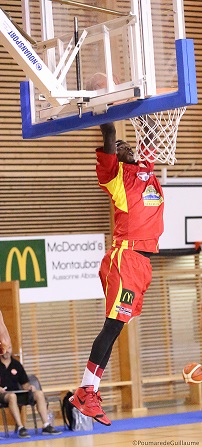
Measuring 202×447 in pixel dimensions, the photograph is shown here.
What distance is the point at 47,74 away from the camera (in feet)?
25.2

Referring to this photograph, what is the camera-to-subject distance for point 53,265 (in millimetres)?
14492

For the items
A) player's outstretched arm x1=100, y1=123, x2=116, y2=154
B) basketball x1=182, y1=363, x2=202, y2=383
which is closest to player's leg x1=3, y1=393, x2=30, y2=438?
basketball x1=182, y1=363, x2=202, y2=383

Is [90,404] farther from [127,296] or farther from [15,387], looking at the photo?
[15,387]

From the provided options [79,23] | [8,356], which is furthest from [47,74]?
[8,356]

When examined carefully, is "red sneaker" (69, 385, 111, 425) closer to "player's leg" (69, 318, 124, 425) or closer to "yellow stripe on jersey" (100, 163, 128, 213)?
"player's leg" (69, 318, 124, 425)

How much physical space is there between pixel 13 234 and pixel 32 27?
20.6ft

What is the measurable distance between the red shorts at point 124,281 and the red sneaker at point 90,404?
0.67m

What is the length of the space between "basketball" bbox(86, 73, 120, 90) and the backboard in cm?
4

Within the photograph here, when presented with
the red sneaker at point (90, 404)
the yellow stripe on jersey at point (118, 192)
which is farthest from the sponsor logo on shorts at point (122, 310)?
the yellow stripe on jersey at point (118, 192)

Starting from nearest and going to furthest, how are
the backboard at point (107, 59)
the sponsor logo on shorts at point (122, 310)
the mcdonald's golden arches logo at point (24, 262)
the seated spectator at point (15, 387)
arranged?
the backboard at point (107, 59)
the sponsor logo on shorts at point (122, 310)
the seated spectator at point (15, 387)
the mcdonald's golden arches logo at point (24, 262)

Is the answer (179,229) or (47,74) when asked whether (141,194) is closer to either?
(47,74)

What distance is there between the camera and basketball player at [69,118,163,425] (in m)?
7.86

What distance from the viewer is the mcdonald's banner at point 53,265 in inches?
564

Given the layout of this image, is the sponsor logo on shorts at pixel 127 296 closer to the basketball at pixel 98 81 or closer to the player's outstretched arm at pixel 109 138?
the player's outstretched arm at pixel 109 138
